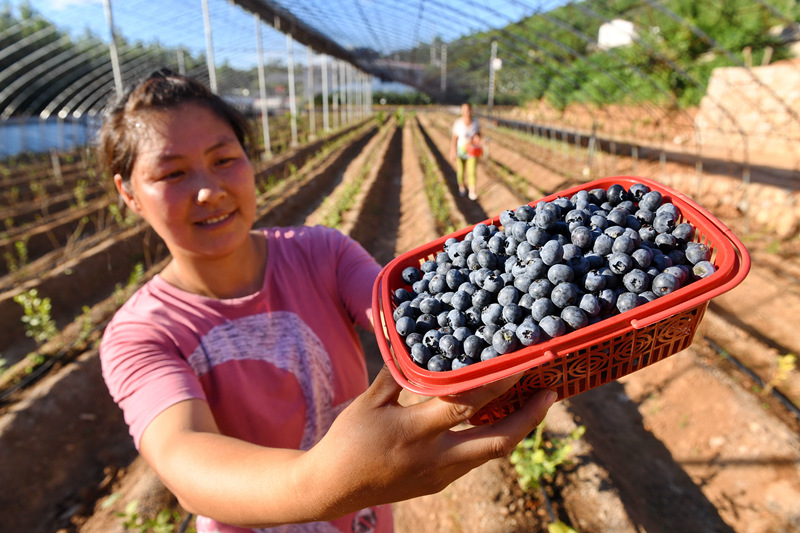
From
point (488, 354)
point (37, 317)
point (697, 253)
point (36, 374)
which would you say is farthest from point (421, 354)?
point (37, 317)

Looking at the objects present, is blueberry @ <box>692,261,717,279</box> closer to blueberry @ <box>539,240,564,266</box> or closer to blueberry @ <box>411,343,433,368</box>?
blueberry @ <box>539,240,564,266</box>

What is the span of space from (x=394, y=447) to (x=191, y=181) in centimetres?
103

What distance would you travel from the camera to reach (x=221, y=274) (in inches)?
60.2

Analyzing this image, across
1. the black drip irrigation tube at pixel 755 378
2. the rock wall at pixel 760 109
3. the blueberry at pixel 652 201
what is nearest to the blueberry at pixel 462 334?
the blueberry at pixel 652 201

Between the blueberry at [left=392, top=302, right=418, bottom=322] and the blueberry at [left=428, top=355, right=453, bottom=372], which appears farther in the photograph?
the blueberry at [left=392, top=302, right=418, bottom=322]

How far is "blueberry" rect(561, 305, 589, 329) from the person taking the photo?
96 cm

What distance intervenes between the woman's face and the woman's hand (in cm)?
82

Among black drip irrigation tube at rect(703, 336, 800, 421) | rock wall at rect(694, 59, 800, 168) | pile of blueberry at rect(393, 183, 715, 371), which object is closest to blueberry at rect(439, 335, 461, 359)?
pile of blueberry at rect(393, 183, 715, 371)

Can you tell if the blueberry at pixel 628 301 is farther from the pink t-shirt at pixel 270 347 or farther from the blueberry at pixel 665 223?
the pink t-shirt at pixel 270 347

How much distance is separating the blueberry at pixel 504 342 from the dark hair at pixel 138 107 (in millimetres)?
1187

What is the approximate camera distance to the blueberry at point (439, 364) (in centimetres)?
97

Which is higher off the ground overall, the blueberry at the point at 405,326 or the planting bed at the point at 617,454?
the blueberry at the point at 405,326

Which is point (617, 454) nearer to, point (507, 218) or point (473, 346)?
point (507, 218)

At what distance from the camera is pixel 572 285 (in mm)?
1000
